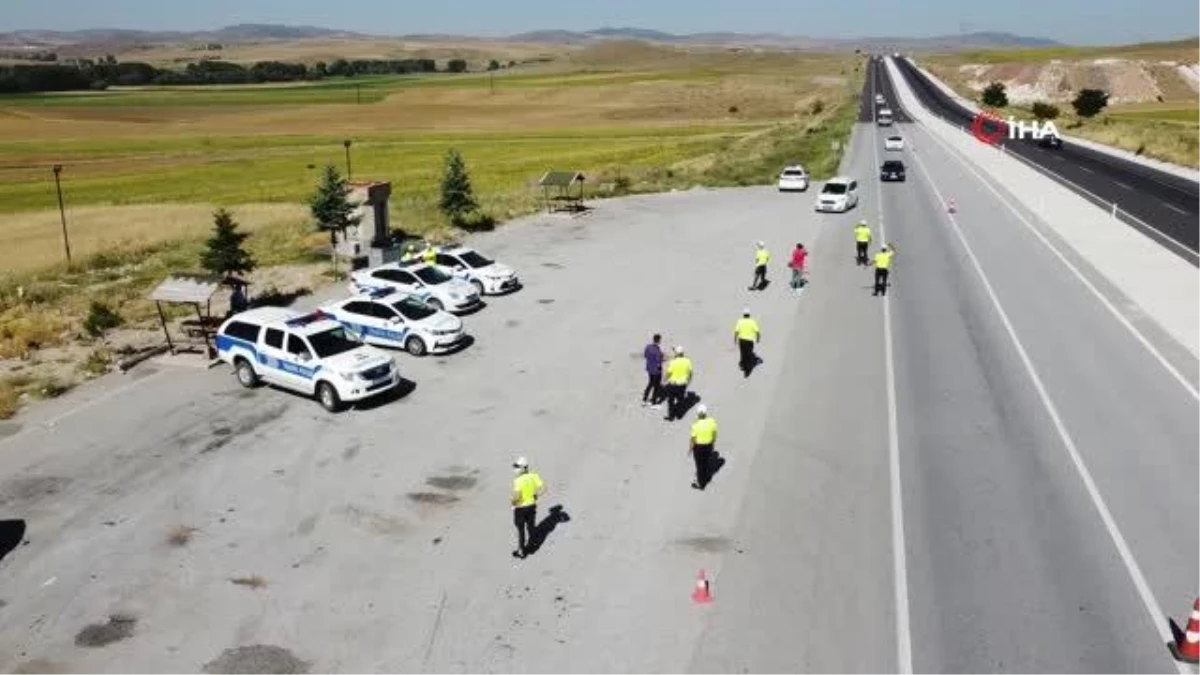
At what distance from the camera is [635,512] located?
15.7 meters

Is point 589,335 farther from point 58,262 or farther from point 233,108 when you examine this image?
point 233,108

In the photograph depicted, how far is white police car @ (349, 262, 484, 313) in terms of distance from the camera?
94.5 ft

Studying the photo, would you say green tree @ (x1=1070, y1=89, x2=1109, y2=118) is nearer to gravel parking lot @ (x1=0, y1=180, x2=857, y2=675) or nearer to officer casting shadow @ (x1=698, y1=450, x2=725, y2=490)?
gravel parking lot @ (x1=0, y1=180, x2=857, y2=675)

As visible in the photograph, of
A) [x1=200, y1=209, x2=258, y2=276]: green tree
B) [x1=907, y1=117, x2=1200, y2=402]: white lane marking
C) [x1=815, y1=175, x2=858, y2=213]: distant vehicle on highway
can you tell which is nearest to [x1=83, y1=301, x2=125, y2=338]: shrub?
[x1=200, y1=209, x2=258, y2=276]: green tree

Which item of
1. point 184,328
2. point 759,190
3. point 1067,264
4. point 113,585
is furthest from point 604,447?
point 759,190

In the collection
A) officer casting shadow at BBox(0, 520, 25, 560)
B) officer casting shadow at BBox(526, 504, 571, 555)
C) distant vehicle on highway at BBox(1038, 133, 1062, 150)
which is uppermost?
distant vehicle on highway at BBox(1038, 133, 1062, 150)

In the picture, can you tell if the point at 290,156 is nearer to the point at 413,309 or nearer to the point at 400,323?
the point at 413,309

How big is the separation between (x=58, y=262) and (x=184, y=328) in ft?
62.4

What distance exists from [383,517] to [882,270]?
18294 millimetres

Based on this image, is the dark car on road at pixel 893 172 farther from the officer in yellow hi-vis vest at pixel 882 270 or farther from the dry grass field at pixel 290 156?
the officer in yellow hi-vis vest at pixel 882 270

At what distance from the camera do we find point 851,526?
48.6 feet

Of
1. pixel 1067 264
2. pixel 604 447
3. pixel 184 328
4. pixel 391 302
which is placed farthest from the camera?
pixel 1067 264

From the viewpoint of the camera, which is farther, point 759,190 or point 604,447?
point 759,190

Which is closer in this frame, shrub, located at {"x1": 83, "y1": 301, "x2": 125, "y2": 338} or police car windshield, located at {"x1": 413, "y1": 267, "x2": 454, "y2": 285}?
shrub, located at {"x1": 83, "y1": 301, "x2": 125, "y2": 338}
